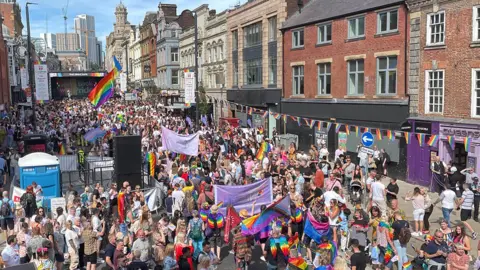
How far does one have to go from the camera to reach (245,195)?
13516mm

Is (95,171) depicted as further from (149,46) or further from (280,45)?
(149,46)

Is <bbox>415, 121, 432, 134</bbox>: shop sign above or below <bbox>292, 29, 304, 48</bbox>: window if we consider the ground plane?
Answer: below

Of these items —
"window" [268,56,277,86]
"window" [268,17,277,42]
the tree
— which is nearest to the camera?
"window" [268,17,277,42]

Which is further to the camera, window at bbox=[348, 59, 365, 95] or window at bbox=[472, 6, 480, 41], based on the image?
window at bbox=[348, 59, 365, 95]

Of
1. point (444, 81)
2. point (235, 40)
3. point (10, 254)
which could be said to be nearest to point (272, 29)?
point (235, 40)

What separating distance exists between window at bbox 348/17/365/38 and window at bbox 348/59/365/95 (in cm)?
129

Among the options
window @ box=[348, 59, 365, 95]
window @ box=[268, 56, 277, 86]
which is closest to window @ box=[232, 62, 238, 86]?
window @ box=[268, 56, 277, 86]

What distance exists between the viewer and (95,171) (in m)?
18.8

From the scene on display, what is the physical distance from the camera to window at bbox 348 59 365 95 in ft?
79.2

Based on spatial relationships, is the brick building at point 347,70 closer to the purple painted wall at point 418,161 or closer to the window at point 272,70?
the purple painted wall at point 418,161

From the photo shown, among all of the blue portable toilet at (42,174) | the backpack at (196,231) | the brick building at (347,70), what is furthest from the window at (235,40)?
the backpack at (196,231)

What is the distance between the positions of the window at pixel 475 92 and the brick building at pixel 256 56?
577 inches

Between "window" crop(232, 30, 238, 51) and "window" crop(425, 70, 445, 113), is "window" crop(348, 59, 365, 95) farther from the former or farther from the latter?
"window" crop(232, 30, 238, 51)

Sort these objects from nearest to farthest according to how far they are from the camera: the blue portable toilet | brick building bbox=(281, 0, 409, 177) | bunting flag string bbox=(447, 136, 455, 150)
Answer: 1. the blue portable toilet
2. bunting flag string bbox=(447, 136, 455, 150)
3. brick building bbox=(281, 0, 409, 177)
